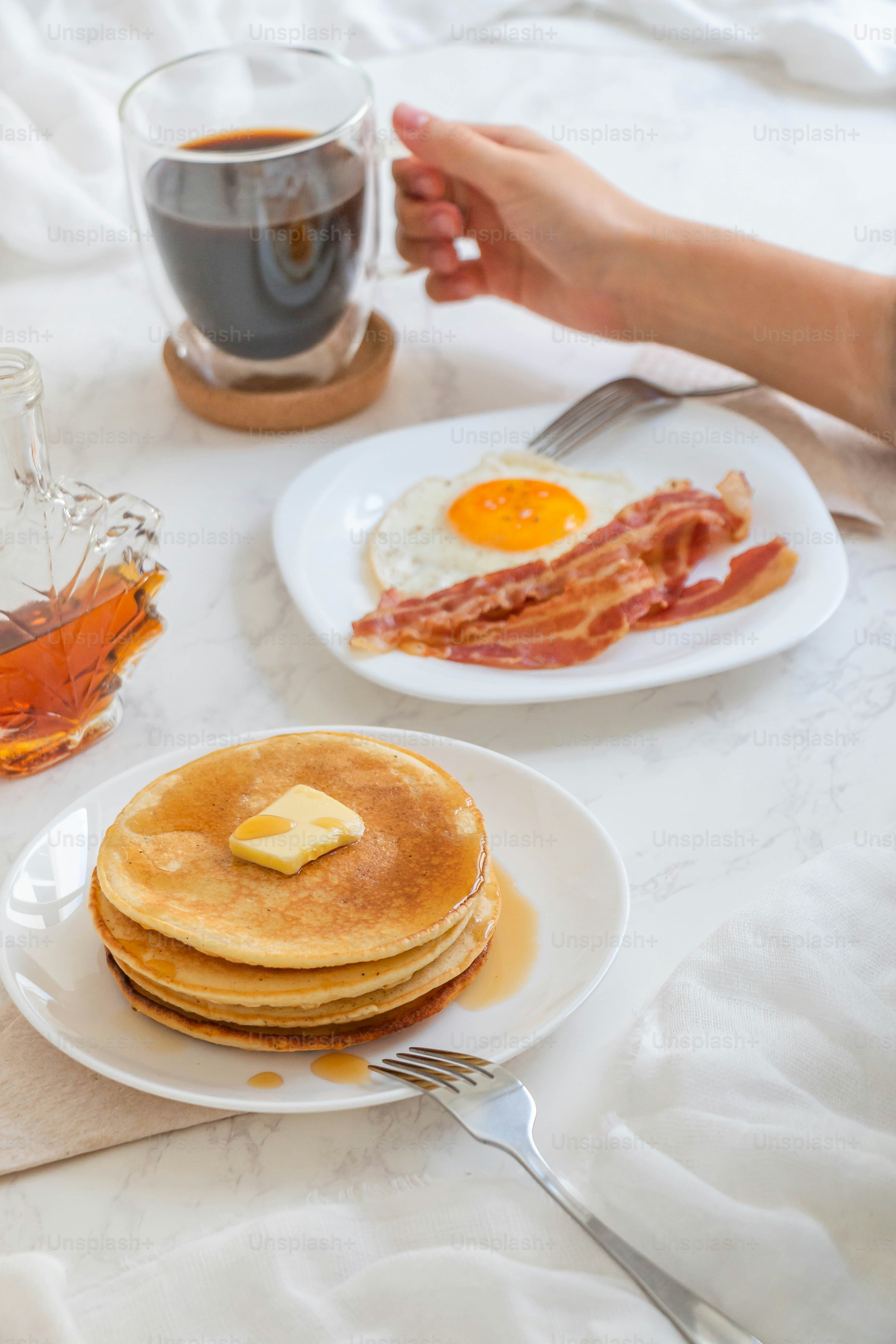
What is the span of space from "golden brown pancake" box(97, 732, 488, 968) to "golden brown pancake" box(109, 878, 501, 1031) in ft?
0.14

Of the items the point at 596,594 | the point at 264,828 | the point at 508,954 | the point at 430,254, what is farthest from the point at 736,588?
the point at 430,254

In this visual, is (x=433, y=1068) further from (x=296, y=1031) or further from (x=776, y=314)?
(x=776, y=314)

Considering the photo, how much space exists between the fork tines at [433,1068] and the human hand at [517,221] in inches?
52.5

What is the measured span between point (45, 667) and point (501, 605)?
0.55 metres

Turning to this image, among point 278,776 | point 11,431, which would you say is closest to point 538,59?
point 11,431

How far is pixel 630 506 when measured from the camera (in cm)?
160

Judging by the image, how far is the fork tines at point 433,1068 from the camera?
872mm

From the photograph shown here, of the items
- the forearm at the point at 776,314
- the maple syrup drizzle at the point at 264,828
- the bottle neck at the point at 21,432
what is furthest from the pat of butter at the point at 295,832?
the forearm at the point at 776,314

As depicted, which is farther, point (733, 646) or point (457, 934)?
point (733, 646)

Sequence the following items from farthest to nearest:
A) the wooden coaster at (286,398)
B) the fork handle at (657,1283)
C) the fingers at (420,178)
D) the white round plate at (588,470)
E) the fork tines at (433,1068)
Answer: the fingers at (420,178), the wooden coaster at (286,398), the white round plate at (588,470), the fork tines at (433,1068), the fork handle at (657,1283)

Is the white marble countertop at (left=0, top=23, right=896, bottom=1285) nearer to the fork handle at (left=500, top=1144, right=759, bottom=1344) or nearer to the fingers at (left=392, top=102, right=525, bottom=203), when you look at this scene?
the fork handle at (left=500, top=1144, right=759, bottom=1344)

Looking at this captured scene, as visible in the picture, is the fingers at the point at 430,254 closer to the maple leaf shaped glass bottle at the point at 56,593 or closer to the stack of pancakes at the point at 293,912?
the maple leaf shaped glass bottle at the point at 56,593

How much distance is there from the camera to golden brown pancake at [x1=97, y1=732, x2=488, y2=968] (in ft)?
2.92

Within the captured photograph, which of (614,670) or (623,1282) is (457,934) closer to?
(623,1282)
